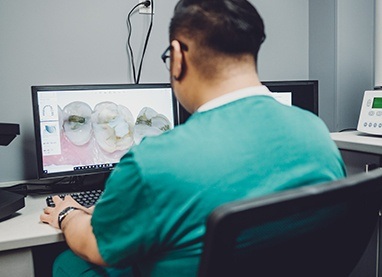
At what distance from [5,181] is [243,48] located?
1.12m

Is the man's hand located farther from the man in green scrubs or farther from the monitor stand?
the man in green scrubs

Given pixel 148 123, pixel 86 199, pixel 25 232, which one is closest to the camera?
pixel 25 232

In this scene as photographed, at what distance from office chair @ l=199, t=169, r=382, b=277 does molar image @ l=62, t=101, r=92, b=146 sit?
0.95m

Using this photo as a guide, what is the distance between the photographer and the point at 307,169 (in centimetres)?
70

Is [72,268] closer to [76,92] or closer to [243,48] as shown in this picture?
[76,92]

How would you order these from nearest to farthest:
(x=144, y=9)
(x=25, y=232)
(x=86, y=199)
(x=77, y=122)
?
(x=25, y=232)
(x=86, y=199)
(x=77, y=122)
(x=144, y=9)

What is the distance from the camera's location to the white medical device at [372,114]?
1.57 m

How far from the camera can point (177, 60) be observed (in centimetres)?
84

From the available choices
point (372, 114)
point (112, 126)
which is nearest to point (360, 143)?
point (372, 114)

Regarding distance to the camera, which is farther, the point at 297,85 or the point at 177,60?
the point at 297,85

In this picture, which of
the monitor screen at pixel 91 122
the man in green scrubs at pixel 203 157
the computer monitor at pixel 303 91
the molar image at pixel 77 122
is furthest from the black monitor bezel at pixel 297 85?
the man in green scrubs at pixel 203 157

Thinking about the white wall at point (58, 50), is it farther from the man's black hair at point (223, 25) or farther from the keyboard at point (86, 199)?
the man's black hair at point (223, 25)

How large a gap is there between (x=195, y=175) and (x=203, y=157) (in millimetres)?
33

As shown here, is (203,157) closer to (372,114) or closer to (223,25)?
(223,25)
